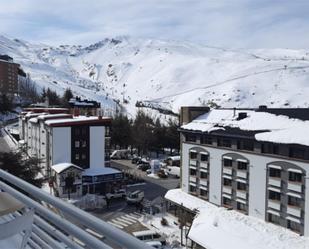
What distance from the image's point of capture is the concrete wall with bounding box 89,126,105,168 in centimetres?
1741

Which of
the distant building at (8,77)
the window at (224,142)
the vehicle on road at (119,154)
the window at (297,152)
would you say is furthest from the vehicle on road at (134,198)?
the distant building at (8,77)

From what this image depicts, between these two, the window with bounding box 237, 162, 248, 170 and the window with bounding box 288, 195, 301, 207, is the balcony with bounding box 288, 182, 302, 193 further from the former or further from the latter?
the window with bounding box 237, 162, 248, 170

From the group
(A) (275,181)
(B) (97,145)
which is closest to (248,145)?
(A) (275,181)

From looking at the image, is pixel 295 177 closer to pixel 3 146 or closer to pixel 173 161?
pixel 173 161

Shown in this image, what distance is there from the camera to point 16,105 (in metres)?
37.6

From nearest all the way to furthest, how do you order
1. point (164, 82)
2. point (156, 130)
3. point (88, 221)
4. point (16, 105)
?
point (88, 221), point (156, 130), point (16, 105), point (164, 82)

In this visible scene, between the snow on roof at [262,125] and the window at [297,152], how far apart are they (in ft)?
0.74

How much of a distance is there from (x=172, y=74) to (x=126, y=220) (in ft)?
273

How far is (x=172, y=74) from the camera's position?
95.2 m

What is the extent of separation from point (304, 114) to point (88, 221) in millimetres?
12443

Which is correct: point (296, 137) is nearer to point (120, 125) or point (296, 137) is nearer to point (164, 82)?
point (120, 125)

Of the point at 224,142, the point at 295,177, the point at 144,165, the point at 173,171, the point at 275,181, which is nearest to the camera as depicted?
the point at 295,177

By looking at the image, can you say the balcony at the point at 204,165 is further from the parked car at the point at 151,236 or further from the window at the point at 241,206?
the parked car at the point at 151,236

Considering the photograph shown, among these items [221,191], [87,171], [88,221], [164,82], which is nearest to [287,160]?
[221,191]
